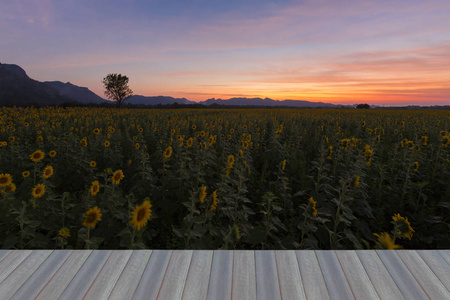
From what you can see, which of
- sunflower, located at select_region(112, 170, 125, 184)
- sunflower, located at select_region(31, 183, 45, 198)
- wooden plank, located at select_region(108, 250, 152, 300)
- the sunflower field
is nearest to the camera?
wooden plank, located at select_region(108, 250, 152, 300)

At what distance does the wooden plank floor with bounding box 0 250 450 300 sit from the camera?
5.71ft

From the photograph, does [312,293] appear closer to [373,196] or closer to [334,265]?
[334,265]

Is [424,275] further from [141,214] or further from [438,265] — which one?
[141,214]

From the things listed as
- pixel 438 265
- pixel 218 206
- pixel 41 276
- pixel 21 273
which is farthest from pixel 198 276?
pixel 218 206

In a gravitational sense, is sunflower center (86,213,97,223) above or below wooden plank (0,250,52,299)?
above

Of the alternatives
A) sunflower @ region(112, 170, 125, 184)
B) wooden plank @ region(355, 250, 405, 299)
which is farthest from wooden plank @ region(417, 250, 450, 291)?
sunflower @ region(112, 170, 125, 184)

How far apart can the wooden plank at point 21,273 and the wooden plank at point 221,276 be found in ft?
4.16

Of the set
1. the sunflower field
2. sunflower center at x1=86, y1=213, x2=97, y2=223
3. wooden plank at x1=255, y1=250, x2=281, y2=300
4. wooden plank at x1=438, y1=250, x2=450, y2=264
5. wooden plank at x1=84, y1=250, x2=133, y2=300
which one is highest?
sunflower center at x1=86, y1=213, x2=97, y2=223

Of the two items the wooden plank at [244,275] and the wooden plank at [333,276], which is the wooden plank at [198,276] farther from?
the wooden plank at [333,276]

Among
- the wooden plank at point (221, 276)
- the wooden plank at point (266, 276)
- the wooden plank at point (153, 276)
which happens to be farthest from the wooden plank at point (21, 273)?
the wooden plank at point (266, 276)

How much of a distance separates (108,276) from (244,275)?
938 mm

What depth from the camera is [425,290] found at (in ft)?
5.88

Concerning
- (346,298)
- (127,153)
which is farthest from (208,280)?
(127,153)

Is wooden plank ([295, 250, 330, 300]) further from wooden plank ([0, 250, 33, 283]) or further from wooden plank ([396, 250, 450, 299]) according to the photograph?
wooden plank ([0, 250, 33, 283])
